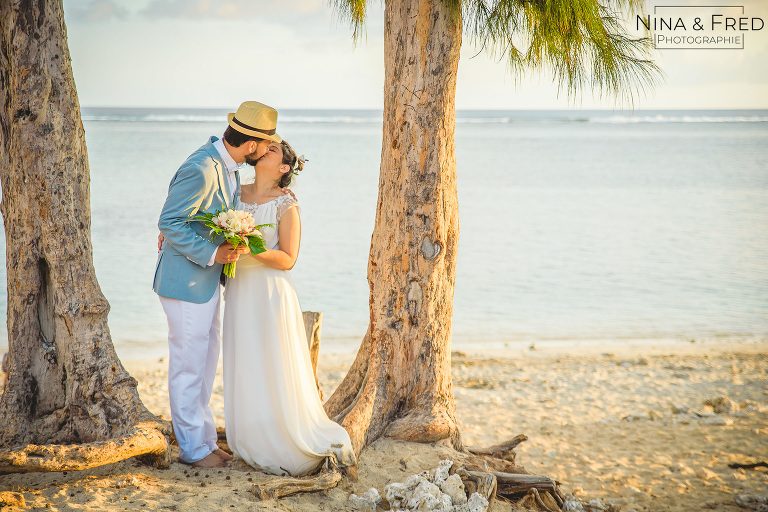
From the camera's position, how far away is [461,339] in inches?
352

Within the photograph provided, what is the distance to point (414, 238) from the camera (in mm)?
3969

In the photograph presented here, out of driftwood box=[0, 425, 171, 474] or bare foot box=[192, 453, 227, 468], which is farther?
bare foot box=[192, 453, 227, 468]

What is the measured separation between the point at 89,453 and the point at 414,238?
2116mm

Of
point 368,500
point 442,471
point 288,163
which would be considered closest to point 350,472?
point 368,500

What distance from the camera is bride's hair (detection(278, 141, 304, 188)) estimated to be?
378 cm

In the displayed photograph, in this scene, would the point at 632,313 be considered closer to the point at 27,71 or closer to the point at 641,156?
the point at 27,71

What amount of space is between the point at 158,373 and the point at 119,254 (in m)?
6.16

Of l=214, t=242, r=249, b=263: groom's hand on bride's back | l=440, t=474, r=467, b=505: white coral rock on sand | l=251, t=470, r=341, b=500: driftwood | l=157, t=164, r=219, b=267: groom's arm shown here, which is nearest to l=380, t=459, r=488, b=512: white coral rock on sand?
l=440, t=474, r=467, b=505: white coral rock on sand

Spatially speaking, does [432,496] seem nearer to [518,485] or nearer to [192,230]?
[518,485]

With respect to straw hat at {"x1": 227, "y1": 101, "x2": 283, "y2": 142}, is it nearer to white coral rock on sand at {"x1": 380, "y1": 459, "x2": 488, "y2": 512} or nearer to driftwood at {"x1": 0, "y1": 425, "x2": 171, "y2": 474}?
driftwood at {"x1": 0, "y1": 425, "x2": 171, "y2": 474}

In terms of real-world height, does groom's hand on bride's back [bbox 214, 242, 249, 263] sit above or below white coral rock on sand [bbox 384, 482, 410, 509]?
above

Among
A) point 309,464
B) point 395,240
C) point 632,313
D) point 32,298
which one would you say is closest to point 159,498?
point 309,464

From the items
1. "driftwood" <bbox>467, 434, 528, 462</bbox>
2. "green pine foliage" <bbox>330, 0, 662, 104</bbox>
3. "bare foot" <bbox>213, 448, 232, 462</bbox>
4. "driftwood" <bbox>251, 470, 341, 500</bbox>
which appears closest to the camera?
"driftwood" <bbox>251, 470, 341, 500</bbox>

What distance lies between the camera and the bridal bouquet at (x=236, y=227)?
3.31m
